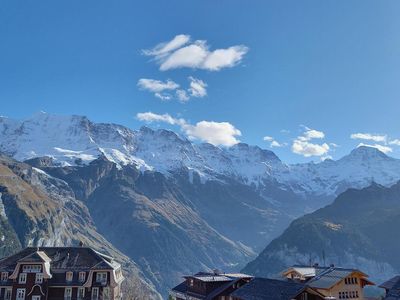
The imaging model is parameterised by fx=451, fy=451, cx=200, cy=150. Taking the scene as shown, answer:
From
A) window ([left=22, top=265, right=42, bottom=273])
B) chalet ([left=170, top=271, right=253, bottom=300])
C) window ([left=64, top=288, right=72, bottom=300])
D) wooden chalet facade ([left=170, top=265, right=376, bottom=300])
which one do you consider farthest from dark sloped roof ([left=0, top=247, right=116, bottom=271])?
wooden chalet facade ([left=170, top=265, right=376, bottom=300])

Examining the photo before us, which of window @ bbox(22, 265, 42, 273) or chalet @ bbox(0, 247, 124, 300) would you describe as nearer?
chalet @ bbox(0, 247, 124, 300)

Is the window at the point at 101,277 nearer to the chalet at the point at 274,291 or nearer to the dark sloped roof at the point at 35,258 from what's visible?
the dark sloped roof at the point at 35,258

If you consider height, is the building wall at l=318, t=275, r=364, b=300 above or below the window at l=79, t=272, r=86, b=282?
below

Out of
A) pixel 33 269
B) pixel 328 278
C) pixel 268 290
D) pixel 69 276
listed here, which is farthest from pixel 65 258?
pixel 328 278

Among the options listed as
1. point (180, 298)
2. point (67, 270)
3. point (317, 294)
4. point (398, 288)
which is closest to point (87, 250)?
point (67, 270)

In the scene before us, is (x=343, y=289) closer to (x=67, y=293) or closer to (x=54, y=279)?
(x=67, y=293)

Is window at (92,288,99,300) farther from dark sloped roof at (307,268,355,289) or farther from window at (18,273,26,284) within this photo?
dark sloped roof at (307,268,355,289)

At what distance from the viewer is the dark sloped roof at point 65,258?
293 ft

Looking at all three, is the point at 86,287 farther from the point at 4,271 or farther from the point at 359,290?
the point at 359,290

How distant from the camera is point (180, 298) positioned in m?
106

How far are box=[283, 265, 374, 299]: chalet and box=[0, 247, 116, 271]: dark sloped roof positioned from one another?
128 feet

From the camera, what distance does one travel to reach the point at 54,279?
289 ft

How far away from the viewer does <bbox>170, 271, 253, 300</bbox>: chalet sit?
88500mm

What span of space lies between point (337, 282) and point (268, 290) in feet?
45.2
